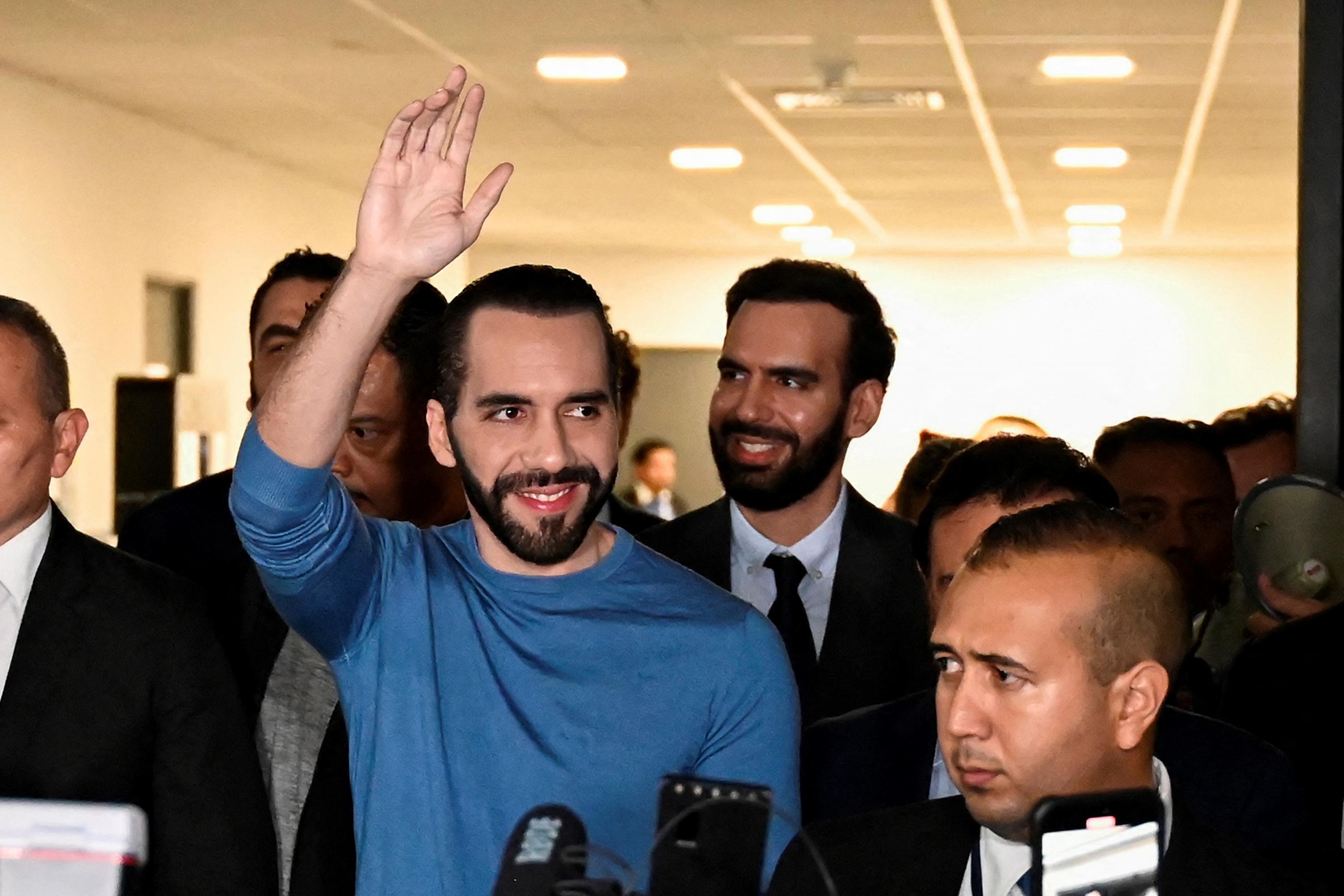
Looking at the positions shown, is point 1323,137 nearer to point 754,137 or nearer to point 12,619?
point 12,619

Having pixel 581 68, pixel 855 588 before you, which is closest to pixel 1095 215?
pixel 581 68

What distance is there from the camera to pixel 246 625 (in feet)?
7.64

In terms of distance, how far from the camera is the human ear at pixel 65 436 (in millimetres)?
2078

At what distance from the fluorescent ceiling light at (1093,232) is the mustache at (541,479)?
420 inches

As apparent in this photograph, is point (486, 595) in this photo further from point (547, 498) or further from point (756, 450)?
point (756, 450)

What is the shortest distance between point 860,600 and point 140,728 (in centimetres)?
123

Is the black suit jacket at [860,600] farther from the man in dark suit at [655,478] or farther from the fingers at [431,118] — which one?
the man in dark suit at [655,478]

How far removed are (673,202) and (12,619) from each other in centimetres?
919

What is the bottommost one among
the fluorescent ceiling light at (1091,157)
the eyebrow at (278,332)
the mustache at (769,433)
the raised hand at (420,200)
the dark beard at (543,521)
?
the dark beard at (543,521)

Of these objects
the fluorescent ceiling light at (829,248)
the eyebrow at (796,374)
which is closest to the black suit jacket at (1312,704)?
the eyebrow at (796,374)

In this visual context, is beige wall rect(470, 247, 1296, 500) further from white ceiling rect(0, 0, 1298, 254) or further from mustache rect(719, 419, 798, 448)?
mustache rect(719, 419, 798, 448)

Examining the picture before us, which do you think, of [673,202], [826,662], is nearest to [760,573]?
[826,662]

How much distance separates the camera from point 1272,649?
2.44 meters

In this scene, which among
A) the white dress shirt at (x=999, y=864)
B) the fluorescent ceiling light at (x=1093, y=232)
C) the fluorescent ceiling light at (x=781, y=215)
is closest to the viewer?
the white dress shirt at (x=999, y=864)
